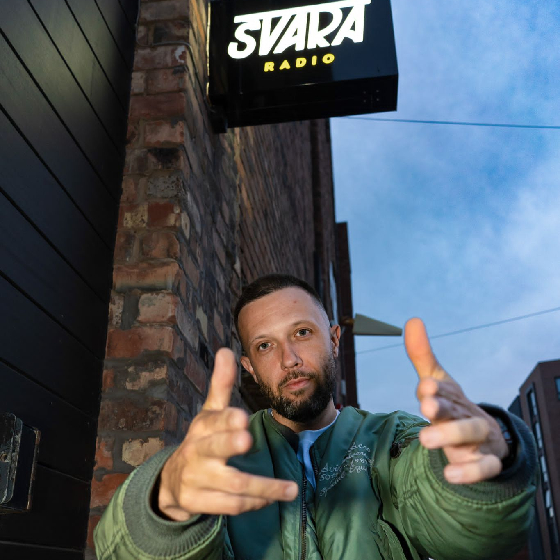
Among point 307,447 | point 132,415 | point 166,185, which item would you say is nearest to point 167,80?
point 166,185

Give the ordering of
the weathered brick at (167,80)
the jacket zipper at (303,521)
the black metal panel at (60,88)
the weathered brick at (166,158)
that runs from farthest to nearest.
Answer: the weathered brick at (167,80)
the weathered brick at (166,158)
the black metal panel at (60,88)
the jacket zipper at (303,521)

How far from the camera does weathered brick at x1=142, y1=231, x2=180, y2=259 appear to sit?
1986 mm

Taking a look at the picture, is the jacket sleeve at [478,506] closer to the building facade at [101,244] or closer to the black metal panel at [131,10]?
the building facade at [101,244]

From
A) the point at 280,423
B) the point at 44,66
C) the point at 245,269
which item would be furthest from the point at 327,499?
the point at 245,269

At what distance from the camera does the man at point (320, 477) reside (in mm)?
824

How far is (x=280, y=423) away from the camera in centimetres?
163

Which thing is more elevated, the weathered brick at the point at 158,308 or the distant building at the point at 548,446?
the distant building at the point at 548,446

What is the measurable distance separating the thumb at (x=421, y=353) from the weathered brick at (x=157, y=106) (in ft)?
5.04

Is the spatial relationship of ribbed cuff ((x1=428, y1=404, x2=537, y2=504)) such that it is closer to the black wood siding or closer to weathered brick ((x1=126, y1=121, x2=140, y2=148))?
the black wood siding

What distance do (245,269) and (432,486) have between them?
7.98ft

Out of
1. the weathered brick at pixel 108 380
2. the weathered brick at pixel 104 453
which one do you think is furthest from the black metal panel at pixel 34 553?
the weathered brick at pixel 108 380

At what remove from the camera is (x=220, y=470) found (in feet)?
2.59

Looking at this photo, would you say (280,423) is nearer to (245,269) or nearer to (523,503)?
(523,503)

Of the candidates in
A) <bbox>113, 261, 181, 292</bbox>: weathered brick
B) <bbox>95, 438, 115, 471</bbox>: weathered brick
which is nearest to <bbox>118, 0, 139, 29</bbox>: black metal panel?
<bbox>113, 261, 181, 292</bbox>: weathered brick
